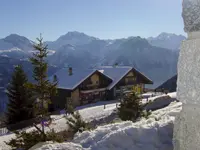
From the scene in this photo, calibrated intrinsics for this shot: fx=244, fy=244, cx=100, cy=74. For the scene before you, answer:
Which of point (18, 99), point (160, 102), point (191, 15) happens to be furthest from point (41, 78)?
point (160, 102)

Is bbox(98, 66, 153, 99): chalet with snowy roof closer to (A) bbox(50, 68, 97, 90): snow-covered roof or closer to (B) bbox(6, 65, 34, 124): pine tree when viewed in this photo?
(A) bbox(50, 68, 97, 90): snow-covered roof

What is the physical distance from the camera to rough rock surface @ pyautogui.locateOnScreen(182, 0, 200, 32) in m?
1.35

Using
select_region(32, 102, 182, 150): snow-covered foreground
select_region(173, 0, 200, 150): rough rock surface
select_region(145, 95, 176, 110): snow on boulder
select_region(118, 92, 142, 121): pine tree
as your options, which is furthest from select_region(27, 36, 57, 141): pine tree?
select_region(145, 95, 176, 110): snow on boulder

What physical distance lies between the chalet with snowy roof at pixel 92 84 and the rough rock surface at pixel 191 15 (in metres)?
30.0

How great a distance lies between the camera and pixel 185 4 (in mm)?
1419

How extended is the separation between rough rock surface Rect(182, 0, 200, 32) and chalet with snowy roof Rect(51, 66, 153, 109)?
98.5 ft

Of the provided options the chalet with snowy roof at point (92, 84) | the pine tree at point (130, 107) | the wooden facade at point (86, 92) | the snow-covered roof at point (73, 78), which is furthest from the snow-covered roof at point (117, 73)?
the pine tree at point (130, 107)

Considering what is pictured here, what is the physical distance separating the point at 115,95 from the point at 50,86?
25121 mm

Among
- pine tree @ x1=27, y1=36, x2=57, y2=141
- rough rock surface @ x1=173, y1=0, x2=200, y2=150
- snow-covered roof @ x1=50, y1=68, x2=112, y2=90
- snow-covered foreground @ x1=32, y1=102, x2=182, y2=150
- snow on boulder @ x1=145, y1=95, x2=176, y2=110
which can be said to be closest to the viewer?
rough rock surface @ x1=173, y1=0, x2=200, y2=150

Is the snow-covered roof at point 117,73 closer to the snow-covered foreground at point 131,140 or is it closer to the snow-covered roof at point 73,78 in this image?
the snow-covered roof at point 73,78

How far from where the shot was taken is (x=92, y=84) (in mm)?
33625

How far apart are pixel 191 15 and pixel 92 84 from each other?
3232 cm

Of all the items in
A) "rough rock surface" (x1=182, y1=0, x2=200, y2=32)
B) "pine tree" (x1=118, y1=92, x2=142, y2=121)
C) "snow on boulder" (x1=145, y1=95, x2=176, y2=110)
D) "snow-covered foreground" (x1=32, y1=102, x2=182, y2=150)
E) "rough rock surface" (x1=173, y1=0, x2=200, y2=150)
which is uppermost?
"rough rock surface" (x1=182, y1=0, x2=200, y2=32)

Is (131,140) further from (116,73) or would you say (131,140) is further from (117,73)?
(116,73)
